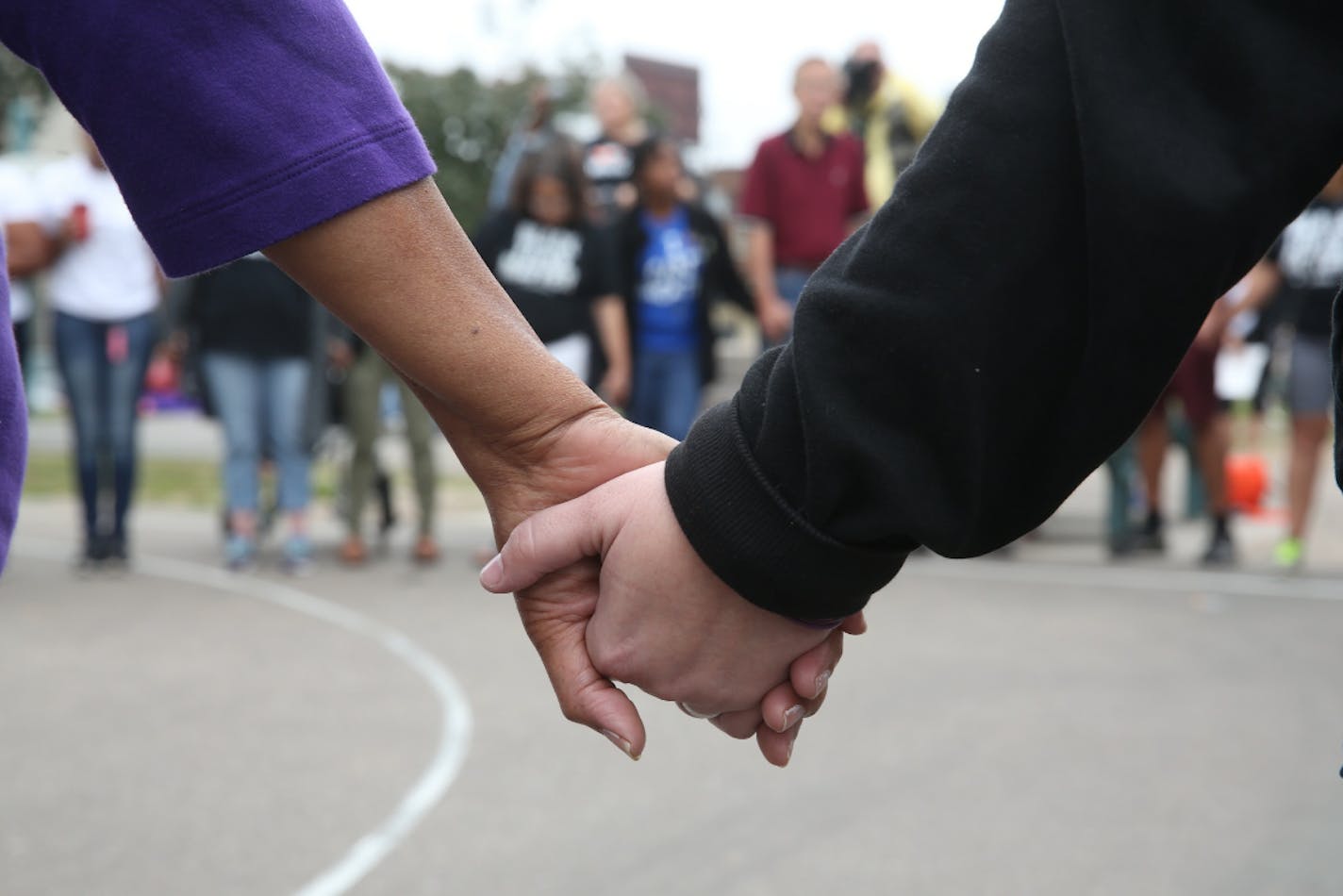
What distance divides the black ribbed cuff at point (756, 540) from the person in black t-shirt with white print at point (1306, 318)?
595cm

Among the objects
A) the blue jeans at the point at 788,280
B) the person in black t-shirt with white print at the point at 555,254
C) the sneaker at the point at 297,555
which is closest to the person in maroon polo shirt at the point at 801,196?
the blue jeans at the point at 788,280

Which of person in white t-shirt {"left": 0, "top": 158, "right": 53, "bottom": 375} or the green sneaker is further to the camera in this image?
the green sneaker

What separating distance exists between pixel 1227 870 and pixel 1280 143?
2592mm

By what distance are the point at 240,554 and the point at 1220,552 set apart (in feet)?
15.5

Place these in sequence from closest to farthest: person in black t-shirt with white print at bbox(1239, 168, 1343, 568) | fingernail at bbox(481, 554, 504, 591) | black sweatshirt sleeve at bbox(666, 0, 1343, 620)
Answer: black sweatshirt sleeve at bbox(666, 0, 1343, 620) → fingernail at bbox(481, 554, 504, 591) → person in black t-shirt with white print at bbox(1239, 168, 1343, 568)

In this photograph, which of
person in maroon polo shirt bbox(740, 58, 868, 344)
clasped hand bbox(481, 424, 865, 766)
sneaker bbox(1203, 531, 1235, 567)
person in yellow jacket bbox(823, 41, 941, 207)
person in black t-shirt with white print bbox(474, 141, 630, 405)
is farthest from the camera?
person in yellow jacket bbox(823, 41, 941, 207)

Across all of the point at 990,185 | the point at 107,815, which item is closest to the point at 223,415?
the point at 107,815

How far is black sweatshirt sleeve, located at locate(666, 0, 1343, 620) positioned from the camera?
4.37 feet

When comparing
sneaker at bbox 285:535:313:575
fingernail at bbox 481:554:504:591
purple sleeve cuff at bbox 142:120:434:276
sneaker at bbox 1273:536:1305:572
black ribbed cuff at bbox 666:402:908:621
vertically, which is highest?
purple sleeve cuff at bbox 142:120:434:276

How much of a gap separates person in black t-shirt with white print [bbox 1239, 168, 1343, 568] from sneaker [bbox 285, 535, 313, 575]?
450 centimetres

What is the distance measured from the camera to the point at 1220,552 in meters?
7.97

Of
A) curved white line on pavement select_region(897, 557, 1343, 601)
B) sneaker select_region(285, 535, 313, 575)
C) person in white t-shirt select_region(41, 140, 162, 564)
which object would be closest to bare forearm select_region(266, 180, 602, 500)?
curved white line on pavement select_region(897, 557, 1343, 601)

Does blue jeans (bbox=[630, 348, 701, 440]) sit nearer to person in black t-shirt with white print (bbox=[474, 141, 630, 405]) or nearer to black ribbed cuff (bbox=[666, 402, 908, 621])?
person in black t-shirt with white print (bbox=[474, 141, 630, 405])

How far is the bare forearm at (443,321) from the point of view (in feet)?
5.23
